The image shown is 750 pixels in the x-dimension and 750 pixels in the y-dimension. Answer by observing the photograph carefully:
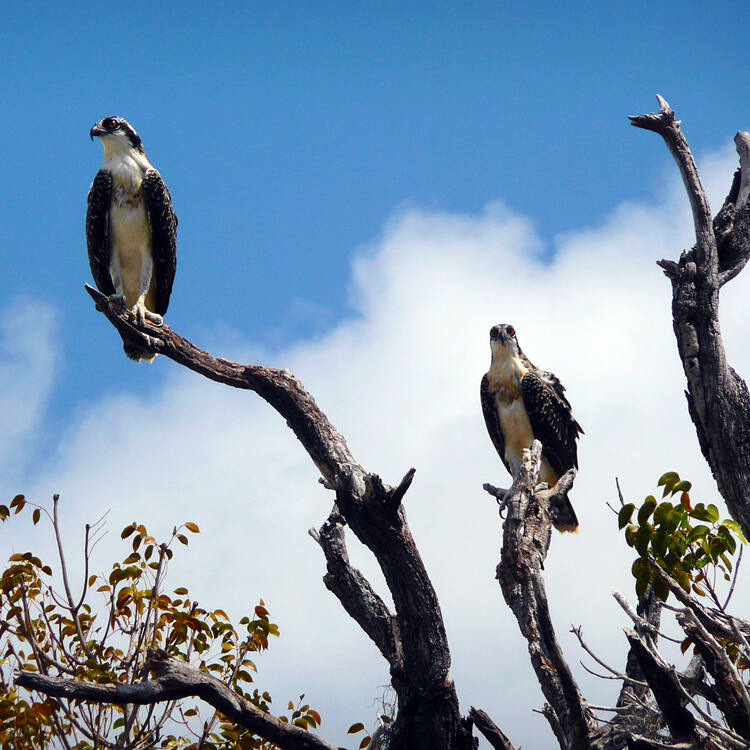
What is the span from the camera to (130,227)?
7938 mm

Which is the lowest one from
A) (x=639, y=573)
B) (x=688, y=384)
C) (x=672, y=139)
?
(x=639, y=573)

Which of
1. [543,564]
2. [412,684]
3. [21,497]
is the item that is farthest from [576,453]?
[21,497]

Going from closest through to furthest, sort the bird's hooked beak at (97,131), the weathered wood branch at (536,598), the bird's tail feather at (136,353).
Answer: the weathered wood branch at (536,598), the bird's tail feather at (136,353), the bird's hooked beak at (97,131)

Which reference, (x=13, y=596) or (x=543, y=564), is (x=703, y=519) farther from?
(x=13, y=596)

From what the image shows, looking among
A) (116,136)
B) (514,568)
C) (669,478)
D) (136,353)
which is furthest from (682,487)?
(116,136)

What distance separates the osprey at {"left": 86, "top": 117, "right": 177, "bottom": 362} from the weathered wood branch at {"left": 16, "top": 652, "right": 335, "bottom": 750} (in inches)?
137

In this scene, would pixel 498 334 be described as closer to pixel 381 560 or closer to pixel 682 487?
pixel 381 560

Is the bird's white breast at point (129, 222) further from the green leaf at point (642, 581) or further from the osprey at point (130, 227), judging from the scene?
the green leaf at point (642, 581)

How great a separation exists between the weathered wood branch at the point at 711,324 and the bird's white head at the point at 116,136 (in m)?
4.63

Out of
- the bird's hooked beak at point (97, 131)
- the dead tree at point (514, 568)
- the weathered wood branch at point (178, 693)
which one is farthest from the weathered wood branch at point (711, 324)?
the bird's hooked beak at point (97, 131)

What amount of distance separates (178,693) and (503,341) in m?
4.86

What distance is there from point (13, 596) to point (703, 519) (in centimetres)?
463

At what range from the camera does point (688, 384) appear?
5.33 m

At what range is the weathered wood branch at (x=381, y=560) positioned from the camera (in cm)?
590
